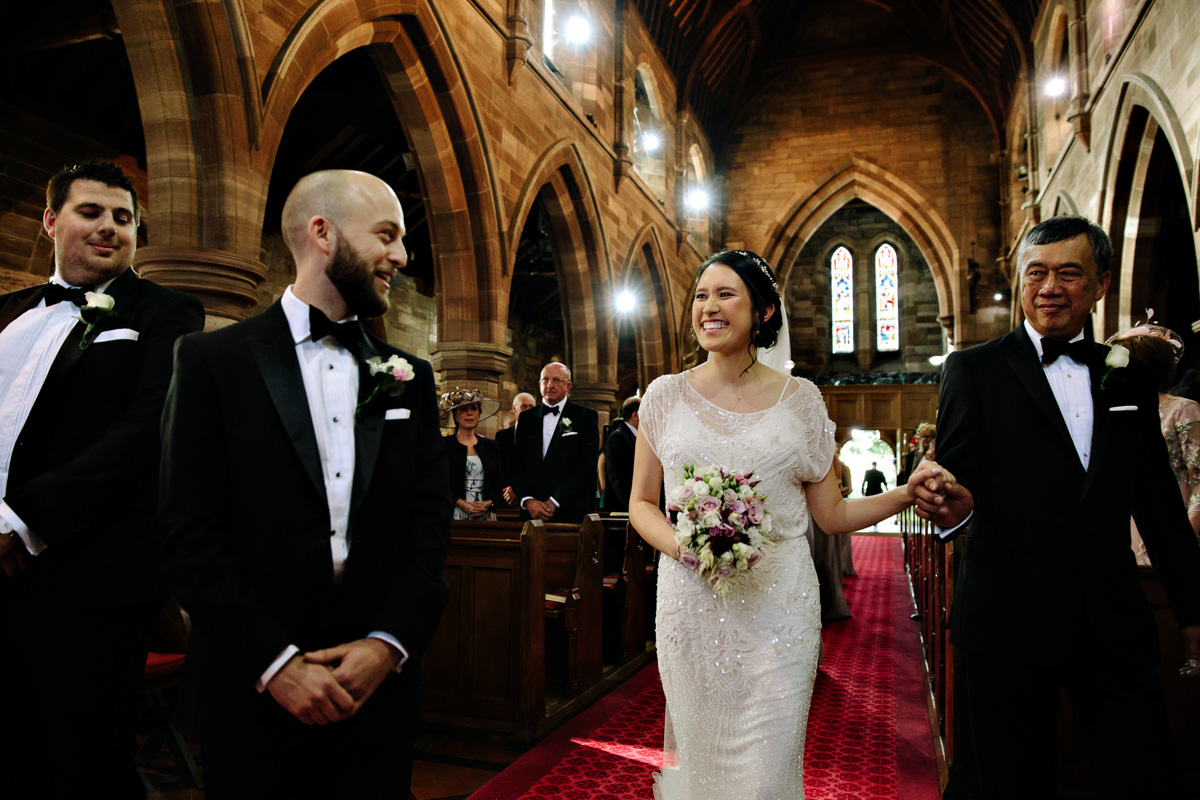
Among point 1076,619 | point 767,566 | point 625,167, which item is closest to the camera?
point 1076,619

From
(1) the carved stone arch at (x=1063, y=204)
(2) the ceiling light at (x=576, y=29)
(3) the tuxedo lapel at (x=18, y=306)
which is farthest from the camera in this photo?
(1) the carved stone arch at (x=1063, y=204)

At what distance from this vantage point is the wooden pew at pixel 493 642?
3473 millimetres

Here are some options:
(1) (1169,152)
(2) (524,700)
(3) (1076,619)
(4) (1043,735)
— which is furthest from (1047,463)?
(1) (1169,152)

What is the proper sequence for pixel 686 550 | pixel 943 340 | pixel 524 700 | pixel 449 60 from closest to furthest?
1. pixel 686 550
2. pixel 524 700
3. pixel 449 60
4. pixel 943 340

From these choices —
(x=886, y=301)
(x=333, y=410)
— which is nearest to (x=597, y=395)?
(x=333, y=410)

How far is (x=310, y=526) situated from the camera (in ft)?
4.40

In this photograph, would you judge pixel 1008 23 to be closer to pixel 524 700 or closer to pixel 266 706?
pixel 524 700

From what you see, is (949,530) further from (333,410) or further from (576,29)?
(576,29)

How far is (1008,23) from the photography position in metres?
13.4

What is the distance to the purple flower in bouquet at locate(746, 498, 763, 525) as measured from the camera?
1.74 m

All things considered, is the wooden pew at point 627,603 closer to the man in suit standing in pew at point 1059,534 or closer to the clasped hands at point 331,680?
the man in suit standing in pew at point 1059,534

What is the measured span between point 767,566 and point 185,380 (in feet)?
4.48

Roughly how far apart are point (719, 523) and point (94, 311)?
1522 millimetres

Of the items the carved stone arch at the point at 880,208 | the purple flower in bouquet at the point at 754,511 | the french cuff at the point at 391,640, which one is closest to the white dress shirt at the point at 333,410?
the french cuff at the point at 391,640
